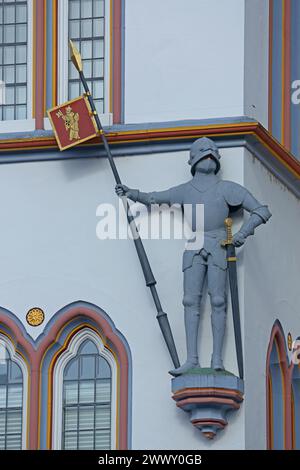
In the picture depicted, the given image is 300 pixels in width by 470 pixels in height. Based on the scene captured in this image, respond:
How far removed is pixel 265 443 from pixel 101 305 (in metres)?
2.19

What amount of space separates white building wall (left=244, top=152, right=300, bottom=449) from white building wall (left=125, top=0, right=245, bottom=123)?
0.75 metres

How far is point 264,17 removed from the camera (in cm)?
3475

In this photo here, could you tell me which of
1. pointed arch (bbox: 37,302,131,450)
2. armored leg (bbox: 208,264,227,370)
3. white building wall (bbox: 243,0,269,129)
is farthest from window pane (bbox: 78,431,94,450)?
white building wall (bbox: 243,0,269,129)

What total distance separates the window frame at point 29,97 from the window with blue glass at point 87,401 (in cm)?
236

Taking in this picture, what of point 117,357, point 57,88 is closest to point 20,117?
point 57,88

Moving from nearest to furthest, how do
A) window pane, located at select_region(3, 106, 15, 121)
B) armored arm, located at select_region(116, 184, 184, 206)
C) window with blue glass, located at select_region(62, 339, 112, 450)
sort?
armored arm, located at select_region(116, 184, 184, 206)
window with blue glass, located at select_region(62, 339, 112, 450)
window pane, located at select_region(3, 106, 15, 121)

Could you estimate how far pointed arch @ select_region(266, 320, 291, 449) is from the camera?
3397cm

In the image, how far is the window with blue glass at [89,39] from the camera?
112 ft

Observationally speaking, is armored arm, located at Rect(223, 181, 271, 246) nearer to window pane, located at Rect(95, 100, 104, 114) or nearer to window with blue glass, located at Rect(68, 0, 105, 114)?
window pane, located at Rect(95, 100, 104, 114)

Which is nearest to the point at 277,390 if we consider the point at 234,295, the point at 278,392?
the point at 278,392

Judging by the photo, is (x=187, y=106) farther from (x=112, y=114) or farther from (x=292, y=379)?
(x=292, y=379)

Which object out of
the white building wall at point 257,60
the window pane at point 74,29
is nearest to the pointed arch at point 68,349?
the white building wall at point 257,60

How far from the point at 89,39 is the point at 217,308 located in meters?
3.46

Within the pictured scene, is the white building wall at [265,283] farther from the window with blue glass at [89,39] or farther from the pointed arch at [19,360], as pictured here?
the pointed arch at [19,360]
